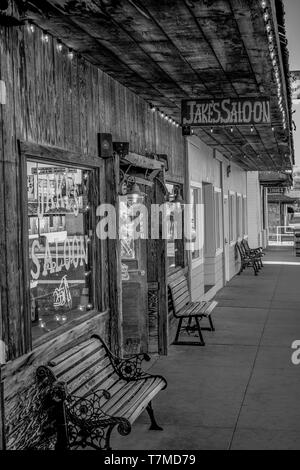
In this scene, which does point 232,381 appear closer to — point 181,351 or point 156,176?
point 181,351

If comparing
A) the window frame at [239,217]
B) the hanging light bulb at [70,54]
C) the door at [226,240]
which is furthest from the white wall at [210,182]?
the hanging light bulb at [70,54]

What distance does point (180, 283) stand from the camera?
10484 millimetres

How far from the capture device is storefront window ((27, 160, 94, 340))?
571 centimetres

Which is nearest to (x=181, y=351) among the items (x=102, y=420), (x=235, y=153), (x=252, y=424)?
(x=252, y=424)

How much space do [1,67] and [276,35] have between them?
9.03 feet

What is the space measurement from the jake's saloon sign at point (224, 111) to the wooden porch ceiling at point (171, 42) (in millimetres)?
110

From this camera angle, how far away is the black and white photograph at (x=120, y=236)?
15.5 feet

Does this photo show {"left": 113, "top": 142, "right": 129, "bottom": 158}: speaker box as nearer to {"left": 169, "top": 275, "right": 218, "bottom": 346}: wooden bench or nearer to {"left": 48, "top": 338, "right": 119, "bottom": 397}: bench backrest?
{"left": 48, "top": 338, "right": 119, "bottom": 397}: bench backrest

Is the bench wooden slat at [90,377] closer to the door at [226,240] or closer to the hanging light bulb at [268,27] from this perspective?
the hanging light bulb at [268,27]

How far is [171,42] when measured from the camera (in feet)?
19.0

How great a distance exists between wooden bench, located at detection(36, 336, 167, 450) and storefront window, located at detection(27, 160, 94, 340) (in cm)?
41

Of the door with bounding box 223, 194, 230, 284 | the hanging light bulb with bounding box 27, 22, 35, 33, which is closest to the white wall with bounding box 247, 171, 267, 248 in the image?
the door with bounding box 223, 194, 230, 284

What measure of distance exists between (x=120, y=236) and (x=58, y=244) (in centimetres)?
108

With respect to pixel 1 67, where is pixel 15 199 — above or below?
below
